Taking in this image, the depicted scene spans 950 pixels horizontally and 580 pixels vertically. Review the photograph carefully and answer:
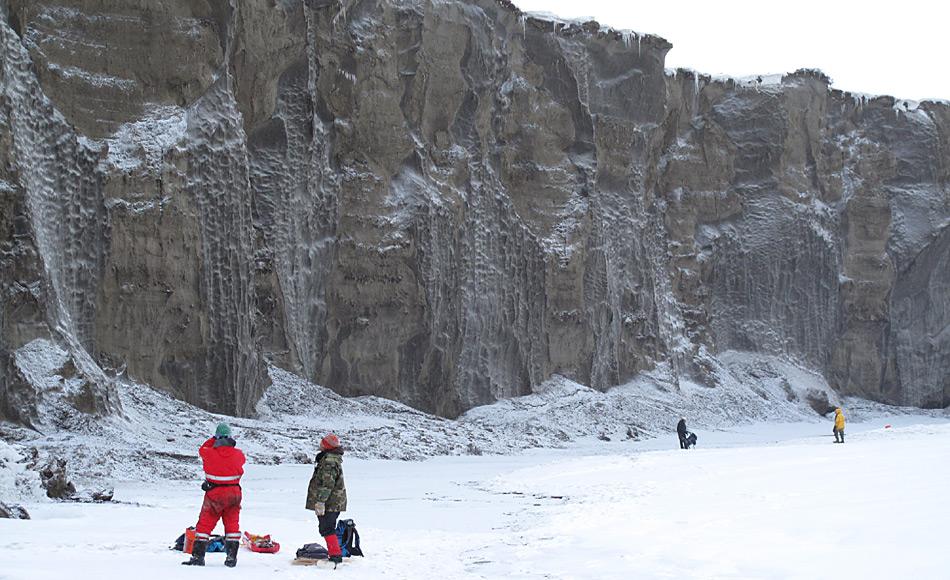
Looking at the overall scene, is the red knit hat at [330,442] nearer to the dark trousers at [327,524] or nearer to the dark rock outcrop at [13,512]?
the dark trousers at [327,524]

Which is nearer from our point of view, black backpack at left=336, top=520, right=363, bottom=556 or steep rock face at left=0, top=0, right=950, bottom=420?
black backpack at left=336, top=520, right=363, bottom=556

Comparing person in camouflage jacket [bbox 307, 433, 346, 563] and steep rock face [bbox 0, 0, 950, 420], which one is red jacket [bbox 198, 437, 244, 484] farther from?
steep rock face [bbox 0, 0, 950, 420]

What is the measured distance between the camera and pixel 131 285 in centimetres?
2859

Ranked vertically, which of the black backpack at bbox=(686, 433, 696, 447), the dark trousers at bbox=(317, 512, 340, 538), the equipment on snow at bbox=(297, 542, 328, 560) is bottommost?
the equipment on snow at bbox=(297, 542, 328, 560)

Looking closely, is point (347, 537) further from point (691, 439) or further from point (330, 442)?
point (691, 439)

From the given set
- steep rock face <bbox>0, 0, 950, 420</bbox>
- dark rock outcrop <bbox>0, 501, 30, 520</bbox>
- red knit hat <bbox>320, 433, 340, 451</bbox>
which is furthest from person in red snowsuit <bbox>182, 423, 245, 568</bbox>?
steep rock face <bbox>0, 0, 950, 420</bbox>

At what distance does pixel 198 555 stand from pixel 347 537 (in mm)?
1588

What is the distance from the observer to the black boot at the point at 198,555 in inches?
378

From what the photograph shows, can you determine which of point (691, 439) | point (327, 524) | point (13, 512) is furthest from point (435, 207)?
point (327, 524)

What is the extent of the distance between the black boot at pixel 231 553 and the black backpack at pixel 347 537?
1147mm

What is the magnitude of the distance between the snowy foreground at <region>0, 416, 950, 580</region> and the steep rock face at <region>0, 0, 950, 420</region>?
29.5ft

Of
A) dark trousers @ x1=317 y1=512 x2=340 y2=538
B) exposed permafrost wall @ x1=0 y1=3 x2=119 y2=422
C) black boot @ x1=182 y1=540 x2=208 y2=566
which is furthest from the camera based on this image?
exposed permafrost wall @ x1=0 y1=3 x2=119 y2=422

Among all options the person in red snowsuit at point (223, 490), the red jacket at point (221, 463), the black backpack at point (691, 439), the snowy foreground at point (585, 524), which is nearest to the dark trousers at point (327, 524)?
Answer: the snowy foreground at point (585, 524)

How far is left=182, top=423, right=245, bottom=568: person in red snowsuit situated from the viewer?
9844mm
